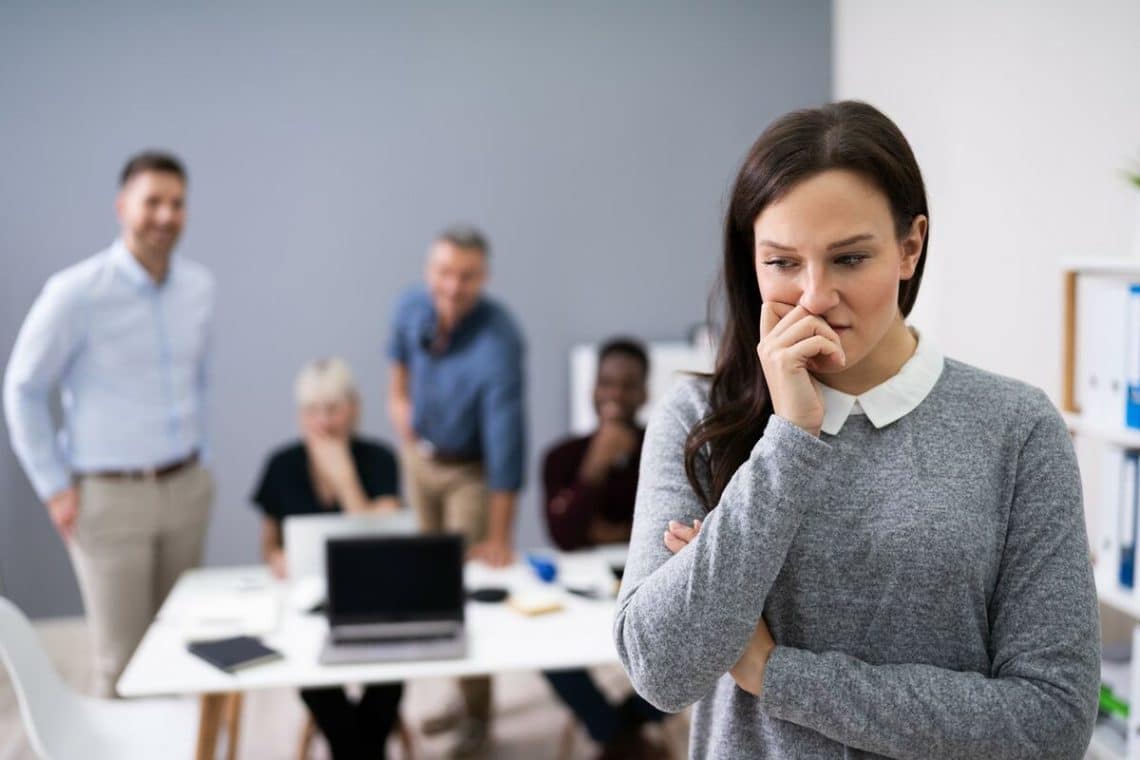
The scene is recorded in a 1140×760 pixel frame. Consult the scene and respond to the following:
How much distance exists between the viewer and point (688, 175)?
4734 mm

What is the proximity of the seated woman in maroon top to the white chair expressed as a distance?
3.57 feet

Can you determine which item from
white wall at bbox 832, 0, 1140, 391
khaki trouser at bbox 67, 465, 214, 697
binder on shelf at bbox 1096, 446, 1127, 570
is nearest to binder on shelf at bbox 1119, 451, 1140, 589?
binder on shelf at bbox 1096, 446, 1127, 570

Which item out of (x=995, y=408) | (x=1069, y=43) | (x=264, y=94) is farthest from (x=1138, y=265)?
(x=264, y=94)

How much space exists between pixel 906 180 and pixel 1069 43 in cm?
182

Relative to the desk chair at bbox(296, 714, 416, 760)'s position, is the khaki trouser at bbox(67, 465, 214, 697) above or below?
above

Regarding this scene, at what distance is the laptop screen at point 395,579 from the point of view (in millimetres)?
2582

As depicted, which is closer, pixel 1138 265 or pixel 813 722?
pixel 813 722

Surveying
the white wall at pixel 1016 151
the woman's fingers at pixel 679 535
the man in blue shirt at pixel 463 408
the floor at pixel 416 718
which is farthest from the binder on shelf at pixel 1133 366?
the man in blue shirt at pixel 463 408

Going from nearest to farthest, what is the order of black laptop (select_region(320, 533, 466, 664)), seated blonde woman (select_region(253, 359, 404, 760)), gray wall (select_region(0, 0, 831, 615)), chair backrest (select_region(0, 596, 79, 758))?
1. chair backrest (select_region(0, 596, 79, 758))
2. black laptop (select_region(320, 533, 466, 664))
3. seated blonde woman (select_region(253, 359, 404, 760))
4. gray wall (select_region(0, 0, 831, 615))

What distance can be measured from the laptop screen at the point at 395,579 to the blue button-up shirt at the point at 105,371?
1062 millimetres

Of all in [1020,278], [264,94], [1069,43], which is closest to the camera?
[1069,43]

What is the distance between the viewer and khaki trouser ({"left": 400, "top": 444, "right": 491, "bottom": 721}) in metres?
3.70

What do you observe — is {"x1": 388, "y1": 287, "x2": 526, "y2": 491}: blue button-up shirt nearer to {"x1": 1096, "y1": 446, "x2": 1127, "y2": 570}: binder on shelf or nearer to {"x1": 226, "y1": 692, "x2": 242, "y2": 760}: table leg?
{"x1": 226, "y1": 692, "x2": 242, "y2": 760}: table leg

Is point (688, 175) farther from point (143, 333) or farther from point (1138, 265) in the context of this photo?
point (1138, 265)
